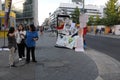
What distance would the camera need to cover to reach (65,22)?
22750 mm

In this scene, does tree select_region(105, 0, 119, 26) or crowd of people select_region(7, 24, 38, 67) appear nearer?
crowd of people select_region(7, 24, 38, 67)

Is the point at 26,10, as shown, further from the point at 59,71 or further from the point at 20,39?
the point at 59,71

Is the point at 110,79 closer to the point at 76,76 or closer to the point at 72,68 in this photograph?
the point at 76,76

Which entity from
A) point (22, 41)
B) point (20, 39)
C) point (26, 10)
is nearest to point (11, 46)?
point (20, 39)

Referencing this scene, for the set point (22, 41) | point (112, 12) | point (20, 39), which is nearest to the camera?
point (20, 39)

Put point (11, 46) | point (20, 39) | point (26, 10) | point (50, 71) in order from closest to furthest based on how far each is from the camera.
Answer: point (50, 71), point (11, 46), point (20, 39), point (26, 10)

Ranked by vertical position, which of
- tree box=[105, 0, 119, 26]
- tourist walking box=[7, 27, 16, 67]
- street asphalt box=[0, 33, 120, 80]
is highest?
tree box=[105, 0, 119, 26]

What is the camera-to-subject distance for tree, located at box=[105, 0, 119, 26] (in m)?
74.4

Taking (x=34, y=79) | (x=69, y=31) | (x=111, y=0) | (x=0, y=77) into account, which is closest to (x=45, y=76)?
(x=34, y=79)

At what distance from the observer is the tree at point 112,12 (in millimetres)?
74375

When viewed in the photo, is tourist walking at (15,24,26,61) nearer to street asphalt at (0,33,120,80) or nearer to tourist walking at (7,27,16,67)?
street asphalt at (0,33,120,80)

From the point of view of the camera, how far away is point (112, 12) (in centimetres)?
7575

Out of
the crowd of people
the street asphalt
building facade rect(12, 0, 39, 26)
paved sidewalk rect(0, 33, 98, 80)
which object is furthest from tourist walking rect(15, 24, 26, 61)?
building facade rect(12, 0, 39, 26)

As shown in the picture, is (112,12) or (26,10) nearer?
(112,12)
